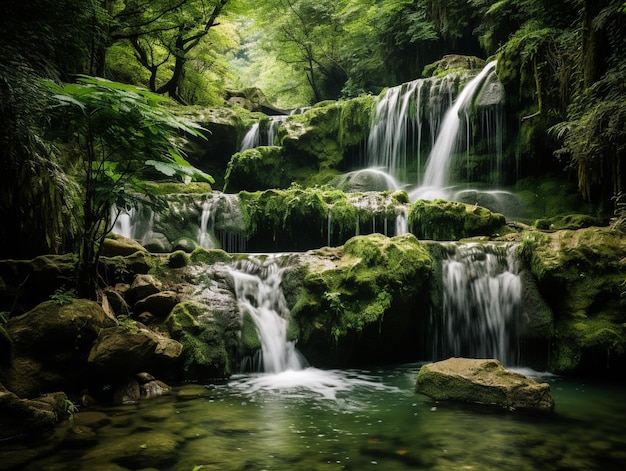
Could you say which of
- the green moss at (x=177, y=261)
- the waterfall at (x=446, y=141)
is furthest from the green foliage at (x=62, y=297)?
the waterfall at (x=446, y=141)

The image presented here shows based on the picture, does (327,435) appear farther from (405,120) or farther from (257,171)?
(405,120)

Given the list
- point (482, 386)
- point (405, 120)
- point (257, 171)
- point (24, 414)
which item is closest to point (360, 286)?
point (482, 386)

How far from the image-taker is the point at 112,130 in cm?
468

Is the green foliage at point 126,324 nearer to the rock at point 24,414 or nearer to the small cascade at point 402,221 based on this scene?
the rock at point 24,414

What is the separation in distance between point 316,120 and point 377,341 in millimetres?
10482

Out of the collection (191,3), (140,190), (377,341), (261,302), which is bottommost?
(377,341)

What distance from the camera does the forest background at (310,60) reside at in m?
5.65

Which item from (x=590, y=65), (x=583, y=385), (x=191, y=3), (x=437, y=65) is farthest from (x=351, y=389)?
(x=437, y=65)

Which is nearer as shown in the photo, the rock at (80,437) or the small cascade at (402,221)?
the rock at (80,437)

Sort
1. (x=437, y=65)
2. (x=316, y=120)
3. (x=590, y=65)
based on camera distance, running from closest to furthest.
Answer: (x=590, y=65) < (x=316, y=120) < (x=437, y=65)

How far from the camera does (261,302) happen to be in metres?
7.14

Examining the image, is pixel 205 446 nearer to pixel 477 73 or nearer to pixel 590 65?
pixel 590 65

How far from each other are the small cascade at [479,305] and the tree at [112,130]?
4.76 meters

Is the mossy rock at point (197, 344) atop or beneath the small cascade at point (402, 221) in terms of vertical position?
beneath
